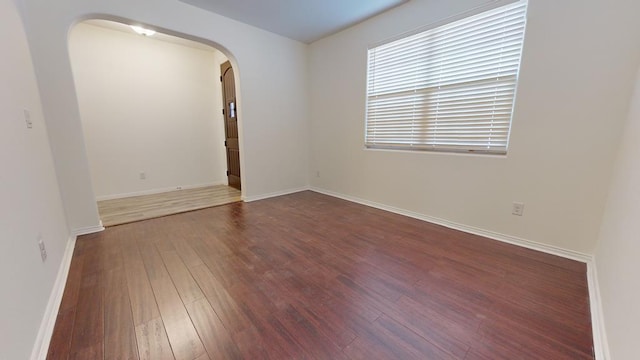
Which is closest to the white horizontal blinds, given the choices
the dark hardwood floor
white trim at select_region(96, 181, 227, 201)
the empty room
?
the empty room

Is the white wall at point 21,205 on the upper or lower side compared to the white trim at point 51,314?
upper

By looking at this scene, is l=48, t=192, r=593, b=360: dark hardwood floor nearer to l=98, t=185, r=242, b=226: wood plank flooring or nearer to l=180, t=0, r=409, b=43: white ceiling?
l=98, t=185, r=242, b=226: wood plank flooring

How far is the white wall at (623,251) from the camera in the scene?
37.9 inches

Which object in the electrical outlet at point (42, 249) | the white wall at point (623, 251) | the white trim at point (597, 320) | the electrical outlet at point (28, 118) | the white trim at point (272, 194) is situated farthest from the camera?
the white trim at point (272, 194)

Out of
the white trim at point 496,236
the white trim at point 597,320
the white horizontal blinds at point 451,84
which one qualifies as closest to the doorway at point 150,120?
the white trim at point 496,236

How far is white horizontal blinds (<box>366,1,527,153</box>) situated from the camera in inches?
89.0

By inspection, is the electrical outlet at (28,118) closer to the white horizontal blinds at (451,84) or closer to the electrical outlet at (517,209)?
the white horizontal blinds at (451,84)

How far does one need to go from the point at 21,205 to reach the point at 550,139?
3.73 metres

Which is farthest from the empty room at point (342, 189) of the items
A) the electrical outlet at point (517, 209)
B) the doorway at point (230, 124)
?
the doorway at point (230, 124)

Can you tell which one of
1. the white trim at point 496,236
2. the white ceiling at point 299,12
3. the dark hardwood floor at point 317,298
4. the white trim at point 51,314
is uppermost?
the white ceiling at point 299,12

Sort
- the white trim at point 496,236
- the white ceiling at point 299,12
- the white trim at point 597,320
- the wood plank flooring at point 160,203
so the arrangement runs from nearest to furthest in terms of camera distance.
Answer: the white trim at point 597,320 < the white trim at point 496,236 < the white ceiling at point 299,12 < the wood plank flooring at point 160,203

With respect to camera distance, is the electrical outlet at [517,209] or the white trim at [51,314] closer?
the white trim at [51,314]

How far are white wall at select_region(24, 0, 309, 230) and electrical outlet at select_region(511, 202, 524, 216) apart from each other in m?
3.18

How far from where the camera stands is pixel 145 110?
13.7 feet
